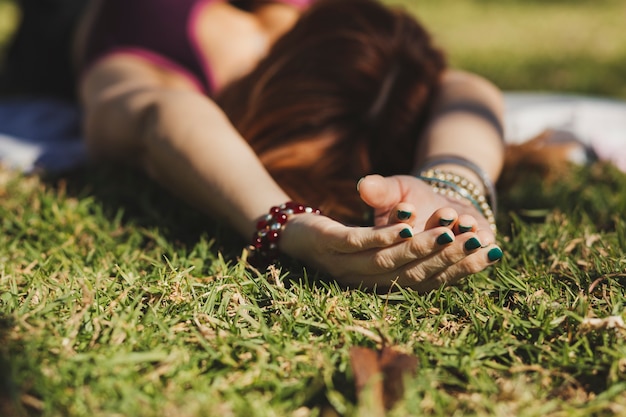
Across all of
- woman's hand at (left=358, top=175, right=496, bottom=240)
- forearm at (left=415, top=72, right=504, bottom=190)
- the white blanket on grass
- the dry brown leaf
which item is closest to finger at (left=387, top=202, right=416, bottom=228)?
woman's hand at (left=358, top=175, right=496, bottom=240)

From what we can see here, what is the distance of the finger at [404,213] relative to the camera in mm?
1326

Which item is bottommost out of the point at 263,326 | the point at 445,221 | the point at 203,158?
the point at 263,326

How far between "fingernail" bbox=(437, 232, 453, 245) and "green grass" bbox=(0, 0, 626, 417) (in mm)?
155

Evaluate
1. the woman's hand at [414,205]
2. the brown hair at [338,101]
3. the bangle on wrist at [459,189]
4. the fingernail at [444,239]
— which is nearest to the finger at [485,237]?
the woman's hand at [414,205]

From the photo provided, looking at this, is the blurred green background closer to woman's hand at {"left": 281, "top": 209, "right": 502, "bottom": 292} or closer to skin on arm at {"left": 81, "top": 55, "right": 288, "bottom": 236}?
skin on arm at {"left": 81, "top": 55, "right": 288, "bottom": 236}

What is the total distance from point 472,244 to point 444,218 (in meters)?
0.08

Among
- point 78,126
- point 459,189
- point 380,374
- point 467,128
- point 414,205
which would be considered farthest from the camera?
→ point 78,126

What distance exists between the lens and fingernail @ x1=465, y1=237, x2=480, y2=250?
1305 mm

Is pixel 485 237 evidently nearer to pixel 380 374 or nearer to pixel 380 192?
pixel 380 192

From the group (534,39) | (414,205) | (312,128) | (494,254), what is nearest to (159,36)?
(312,128)

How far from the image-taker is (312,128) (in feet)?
7.07

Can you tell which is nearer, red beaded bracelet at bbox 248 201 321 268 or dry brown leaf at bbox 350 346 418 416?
dry brown leaf at bbox 350 346 418 416

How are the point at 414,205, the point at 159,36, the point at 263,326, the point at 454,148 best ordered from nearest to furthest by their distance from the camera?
the point at 263,326 → the point at 414,205 → the point at 454,148 → the point at 159,36

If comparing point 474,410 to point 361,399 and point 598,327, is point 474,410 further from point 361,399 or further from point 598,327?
point 598,327
